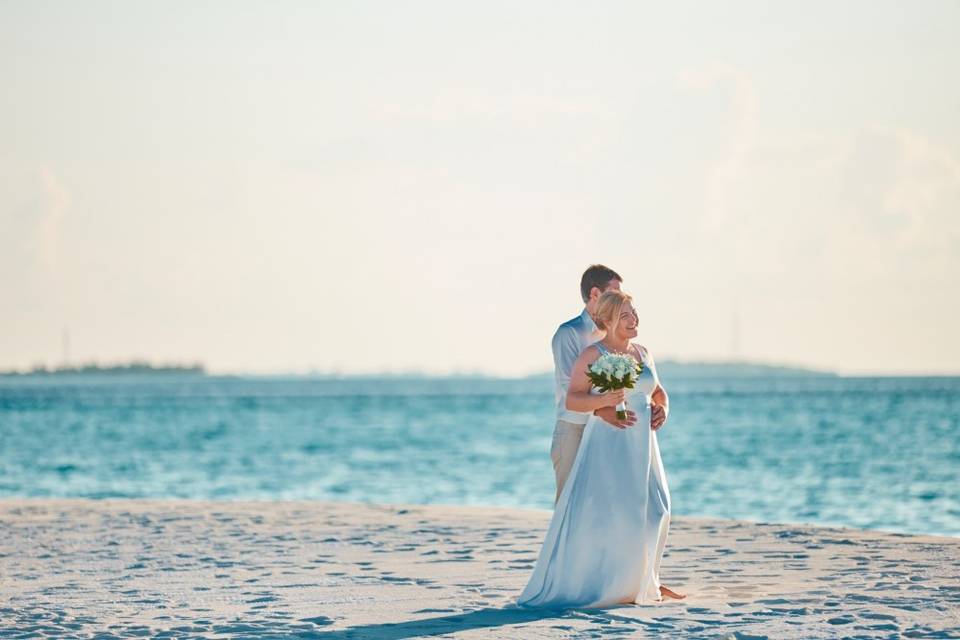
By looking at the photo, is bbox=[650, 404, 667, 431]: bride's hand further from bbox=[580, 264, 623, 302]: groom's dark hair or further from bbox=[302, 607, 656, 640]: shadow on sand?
bbox=[302, 607, 656, 640]: shadow on sand

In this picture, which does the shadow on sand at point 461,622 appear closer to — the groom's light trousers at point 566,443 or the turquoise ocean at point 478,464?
the groom's light trousers at point 566,443

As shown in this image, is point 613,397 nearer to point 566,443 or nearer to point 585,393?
point 585,393

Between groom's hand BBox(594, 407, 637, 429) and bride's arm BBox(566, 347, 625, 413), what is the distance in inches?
3.0

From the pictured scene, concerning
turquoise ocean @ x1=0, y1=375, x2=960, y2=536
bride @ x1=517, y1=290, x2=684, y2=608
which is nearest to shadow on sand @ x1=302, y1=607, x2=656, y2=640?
bride @ x1=517, y1=290, x2=684, y2=608

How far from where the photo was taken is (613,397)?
28.5 ft

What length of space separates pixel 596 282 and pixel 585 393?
690 millimetres

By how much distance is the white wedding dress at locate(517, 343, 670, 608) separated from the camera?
892cm

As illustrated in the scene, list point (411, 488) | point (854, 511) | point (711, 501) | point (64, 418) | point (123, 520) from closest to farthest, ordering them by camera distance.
A: point (123, 520), point (854, 511), point (711, 501), point (411, 488), point (64, 418)

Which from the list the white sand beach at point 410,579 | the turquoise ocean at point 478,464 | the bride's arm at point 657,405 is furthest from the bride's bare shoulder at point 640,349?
the turquoise ocean at point 478,464

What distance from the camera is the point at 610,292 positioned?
28.7ft

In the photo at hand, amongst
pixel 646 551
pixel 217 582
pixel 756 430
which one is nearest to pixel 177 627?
pixel 217 582

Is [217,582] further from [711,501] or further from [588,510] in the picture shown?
[711,501]

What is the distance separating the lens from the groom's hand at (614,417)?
884cm

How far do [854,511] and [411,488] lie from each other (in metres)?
9.49
